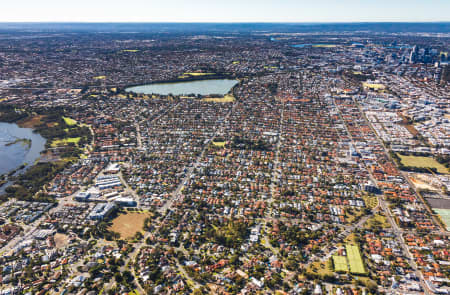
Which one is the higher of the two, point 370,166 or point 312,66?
point 312,66

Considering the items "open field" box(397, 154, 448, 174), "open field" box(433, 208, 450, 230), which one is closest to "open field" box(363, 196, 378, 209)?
"open field" box(433, 208, 450, 230)

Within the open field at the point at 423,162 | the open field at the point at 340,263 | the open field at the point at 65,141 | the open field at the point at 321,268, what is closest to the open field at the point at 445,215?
the open field at the point at 423,162

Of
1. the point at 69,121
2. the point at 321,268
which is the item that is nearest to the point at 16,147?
the point at 69,121

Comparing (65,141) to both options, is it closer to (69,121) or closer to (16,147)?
(16,147)

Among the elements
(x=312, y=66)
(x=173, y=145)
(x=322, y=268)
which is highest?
(x=312, y=66)

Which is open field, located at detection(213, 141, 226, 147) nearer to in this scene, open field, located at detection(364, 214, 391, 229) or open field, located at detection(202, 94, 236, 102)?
open field, located at detection(364, 214, 391, 229)

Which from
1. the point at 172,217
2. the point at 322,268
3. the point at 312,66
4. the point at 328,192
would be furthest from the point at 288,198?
the point at 312,66

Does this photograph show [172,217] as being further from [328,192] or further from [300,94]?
[300,94]
